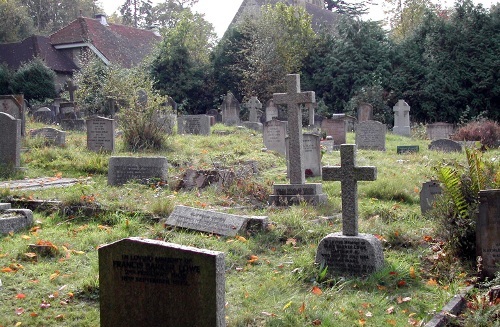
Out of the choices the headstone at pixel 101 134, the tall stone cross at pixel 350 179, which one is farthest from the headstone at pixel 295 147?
the headstone at pixel 101 134

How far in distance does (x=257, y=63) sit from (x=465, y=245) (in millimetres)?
29431

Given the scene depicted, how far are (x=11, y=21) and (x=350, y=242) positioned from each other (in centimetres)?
4616

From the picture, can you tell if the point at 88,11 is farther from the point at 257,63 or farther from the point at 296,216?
the point at 296,216

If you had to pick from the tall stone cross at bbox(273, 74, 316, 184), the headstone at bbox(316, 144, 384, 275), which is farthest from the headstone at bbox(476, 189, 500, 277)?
the tall stone cross at bbox(273, 74, 316, 184)

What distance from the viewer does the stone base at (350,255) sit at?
7.13 meters

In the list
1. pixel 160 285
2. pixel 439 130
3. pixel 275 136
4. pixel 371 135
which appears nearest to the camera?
pixel 160 285

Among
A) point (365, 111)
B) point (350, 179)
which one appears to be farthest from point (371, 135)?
point (350, 179)

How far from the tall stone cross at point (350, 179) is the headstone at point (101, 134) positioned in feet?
32.3

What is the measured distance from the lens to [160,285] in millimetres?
4754

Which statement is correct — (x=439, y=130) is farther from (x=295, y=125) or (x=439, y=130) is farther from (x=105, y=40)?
(x=105, y=40)

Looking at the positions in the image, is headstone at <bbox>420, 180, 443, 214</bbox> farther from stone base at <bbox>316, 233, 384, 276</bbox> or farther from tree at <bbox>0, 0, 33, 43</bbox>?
tree at <bbox>0, 0, 33, 43</bbox>

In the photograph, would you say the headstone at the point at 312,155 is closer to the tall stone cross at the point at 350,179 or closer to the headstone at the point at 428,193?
the headstone at the point at 428,193

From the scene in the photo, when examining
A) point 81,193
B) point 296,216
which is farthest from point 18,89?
point 296,216

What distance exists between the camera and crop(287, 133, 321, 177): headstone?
47.7ft
